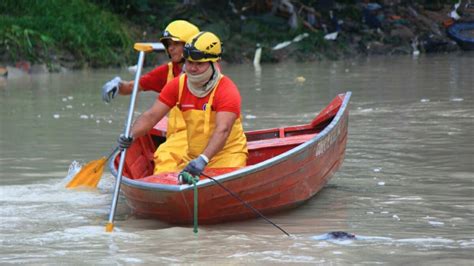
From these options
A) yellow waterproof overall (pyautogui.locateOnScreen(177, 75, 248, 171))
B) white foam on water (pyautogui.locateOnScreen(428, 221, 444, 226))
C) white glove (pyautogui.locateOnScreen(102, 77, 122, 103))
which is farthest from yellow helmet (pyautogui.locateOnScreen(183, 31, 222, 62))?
white foam on water (pyautogui.locateOnScreen(428, 221, 444, 226))

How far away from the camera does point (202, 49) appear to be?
7.22m

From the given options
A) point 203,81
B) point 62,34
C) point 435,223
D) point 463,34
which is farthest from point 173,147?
point 463,34

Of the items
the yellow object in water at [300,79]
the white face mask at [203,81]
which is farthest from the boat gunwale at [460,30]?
the white face mask at [203,81]

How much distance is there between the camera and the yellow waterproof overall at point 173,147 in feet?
25.6

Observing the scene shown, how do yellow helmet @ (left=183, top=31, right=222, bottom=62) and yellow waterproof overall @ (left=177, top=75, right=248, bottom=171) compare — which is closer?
yellow helmet @ (left=183, top=31, right=222, bottom=62)

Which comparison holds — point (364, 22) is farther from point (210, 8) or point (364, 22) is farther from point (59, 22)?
point (59, 22)

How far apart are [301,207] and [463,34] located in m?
20.4

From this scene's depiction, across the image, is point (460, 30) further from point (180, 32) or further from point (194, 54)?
point (194, 54)

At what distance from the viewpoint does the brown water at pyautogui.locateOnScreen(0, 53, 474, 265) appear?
6469mm

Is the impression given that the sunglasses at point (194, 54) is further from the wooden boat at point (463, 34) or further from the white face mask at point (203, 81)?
the wooden boat at point (463, 34)

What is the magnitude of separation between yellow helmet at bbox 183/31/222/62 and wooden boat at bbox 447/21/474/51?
68.2 feet

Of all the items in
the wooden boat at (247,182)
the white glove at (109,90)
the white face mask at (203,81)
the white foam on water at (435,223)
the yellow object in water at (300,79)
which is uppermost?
the white face mask at (203,81)

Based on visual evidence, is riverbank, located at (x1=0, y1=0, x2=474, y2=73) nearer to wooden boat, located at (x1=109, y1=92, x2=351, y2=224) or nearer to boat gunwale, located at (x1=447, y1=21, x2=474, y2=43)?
boat gunwale, located at (x1=447, y1=21, x2=474, y2=43)

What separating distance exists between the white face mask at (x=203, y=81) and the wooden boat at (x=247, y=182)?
0.57 meters
